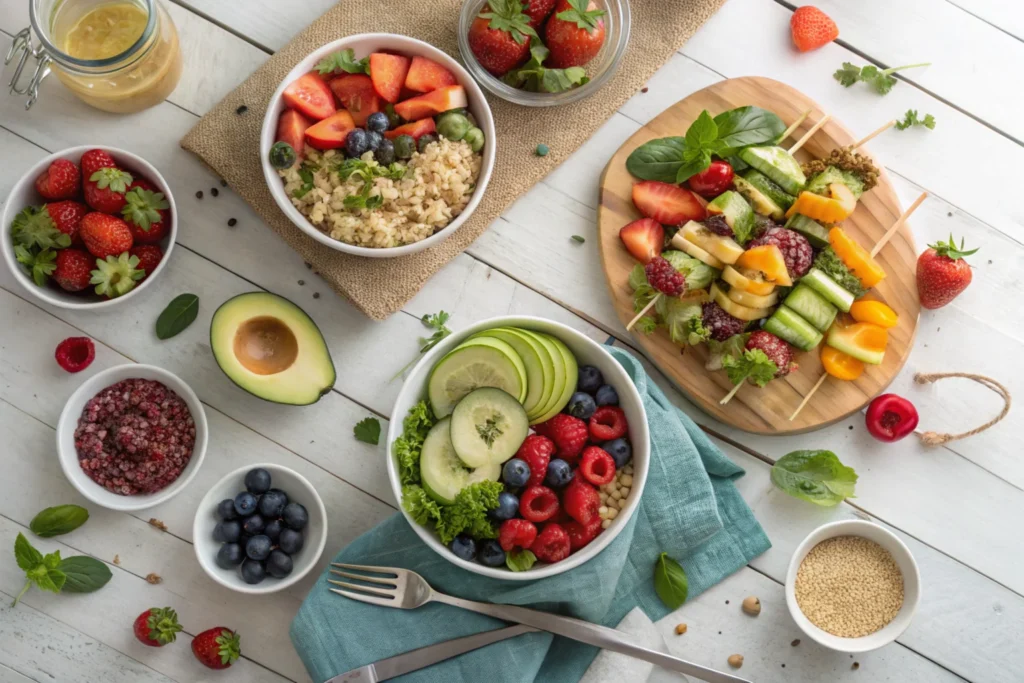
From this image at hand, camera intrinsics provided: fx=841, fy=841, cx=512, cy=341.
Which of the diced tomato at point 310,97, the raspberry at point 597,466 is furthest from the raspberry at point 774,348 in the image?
the diced tomato at point 310,97

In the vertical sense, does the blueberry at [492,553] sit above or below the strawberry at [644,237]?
below

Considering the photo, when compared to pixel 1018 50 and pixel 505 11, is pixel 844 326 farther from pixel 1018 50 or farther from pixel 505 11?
pixel 505 11

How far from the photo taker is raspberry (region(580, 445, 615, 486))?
2121 millimetres

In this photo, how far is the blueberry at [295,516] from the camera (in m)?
2.29

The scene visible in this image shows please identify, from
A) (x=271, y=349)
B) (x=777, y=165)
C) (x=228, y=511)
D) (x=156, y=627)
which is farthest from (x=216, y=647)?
(x=777, y=165)

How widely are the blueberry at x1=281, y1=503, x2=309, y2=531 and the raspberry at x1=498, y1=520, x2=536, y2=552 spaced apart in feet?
1.92

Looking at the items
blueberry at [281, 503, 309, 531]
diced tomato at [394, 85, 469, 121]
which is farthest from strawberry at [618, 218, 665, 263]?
blueberry at [281, 503, 309, 531]

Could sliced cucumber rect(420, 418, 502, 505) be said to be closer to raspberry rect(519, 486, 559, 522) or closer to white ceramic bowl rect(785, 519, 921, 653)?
raspberry rect(519, 486, 559, 522)

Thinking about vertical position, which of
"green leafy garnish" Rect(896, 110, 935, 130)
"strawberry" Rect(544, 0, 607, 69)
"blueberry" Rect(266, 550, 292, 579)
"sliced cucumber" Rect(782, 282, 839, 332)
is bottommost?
"blueberry" Rect(266, 550, 292, 579)

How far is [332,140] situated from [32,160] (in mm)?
938

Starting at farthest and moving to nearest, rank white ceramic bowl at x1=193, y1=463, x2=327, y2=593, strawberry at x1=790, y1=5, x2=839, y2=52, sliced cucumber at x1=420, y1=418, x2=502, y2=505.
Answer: strawberry at x1=790, y1=5, x2=839, y2=52, white ceramic bowl at x1=193, y1=463, x2=327, y2=593, sliced cucumber at x1=420, y1=418, x2=502, y2=505

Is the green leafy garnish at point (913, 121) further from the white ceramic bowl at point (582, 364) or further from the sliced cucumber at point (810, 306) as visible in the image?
the white ceramic bowl at point (582, 364)

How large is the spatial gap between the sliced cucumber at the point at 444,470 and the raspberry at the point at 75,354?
3.49 ft

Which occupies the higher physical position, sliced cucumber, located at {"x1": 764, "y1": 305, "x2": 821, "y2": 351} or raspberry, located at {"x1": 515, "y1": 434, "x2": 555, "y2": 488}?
sliced cucumber, located at {"x1": 764, "y1": 305, "x2": 821, "y2": 351}
